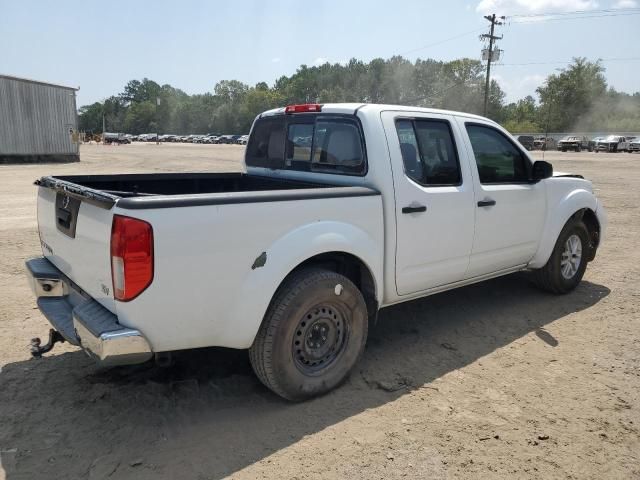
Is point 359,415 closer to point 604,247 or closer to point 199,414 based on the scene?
point 199,414

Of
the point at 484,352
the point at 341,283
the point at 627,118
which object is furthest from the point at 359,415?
the point at 627,118

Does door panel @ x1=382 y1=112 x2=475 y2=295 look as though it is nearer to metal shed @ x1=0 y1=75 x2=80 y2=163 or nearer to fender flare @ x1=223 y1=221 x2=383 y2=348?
fender flare @ x1=223 y1=221 x2=383 y2=348

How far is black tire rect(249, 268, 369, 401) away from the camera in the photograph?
318 cm

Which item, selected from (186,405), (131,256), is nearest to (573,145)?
(186,405)

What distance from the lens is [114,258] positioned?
2678mm

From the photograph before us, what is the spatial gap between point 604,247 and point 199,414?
7065 millimetres

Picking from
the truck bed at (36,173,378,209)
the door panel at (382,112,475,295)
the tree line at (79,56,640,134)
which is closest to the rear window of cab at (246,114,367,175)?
the truck bed at (36,173,378,209)

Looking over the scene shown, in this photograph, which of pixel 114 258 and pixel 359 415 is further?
pixel 359 415

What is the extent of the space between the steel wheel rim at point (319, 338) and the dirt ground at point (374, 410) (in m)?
0.26

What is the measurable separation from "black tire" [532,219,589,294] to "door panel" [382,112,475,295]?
62.1 inches

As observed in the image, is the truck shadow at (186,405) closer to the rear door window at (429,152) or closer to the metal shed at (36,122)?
the rear door window at (429,152)

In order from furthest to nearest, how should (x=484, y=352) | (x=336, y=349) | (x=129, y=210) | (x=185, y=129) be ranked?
(x=185, y=129) → (x=484, y=352) → (x=336, y=349) → (x=129, y=210)

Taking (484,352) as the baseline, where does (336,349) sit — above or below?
above

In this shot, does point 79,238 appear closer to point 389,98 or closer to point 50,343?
point 50,343
